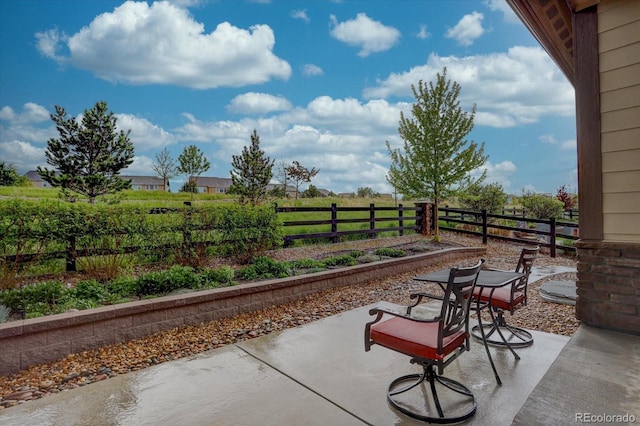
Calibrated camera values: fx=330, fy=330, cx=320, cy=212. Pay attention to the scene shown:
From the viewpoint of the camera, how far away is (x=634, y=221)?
9.42 feet

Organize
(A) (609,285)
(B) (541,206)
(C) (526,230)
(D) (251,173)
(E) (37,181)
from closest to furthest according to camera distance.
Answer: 1. (A) (609,285)
2. (C) (526,230)
3. (D) (251,173)
4. (B) (541,206)
5. (E) (37,181)

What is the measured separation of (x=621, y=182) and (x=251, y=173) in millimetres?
9238

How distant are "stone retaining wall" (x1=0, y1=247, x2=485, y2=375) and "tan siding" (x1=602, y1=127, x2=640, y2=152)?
3.55 metres

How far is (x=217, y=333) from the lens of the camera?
345 cm

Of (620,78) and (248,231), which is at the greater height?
(620,78)

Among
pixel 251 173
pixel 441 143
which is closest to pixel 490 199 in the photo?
pixel 441 143

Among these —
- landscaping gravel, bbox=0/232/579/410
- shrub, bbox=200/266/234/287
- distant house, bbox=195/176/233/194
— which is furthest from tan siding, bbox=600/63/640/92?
distant house, bbox=195/176/233/194

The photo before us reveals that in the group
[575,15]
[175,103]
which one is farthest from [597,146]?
[175,103]

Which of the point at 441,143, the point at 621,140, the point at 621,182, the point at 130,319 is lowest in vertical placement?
the point at 130,319

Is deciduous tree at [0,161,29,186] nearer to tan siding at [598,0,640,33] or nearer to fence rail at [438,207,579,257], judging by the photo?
fence rail at [438,207,579,257]

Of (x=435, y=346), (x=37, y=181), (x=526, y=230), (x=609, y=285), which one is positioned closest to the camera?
(x=435, y=346)

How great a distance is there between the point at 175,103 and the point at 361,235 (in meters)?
7.10

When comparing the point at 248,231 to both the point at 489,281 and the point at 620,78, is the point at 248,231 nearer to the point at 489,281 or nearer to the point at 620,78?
the point at 489,281

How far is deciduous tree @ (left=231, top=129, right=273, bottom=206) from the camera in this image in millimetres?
10641
